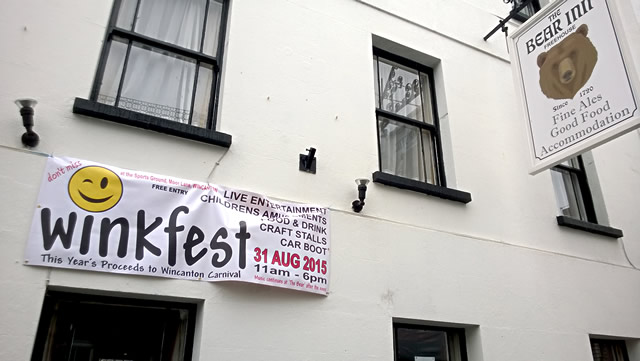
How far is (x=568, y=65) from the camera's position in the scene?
5.32 meters

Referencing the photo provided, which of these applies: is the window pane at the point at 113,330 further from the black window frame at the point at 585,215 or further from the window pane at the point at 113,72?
the black window frame at the point at 585,215

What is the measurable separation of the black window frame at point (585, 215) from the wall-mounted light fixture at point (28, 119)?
19.5 feet

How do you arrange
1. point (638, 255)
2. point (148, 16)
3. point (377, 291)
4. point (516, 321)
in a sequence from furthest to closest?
point (638, 255)
point (516, 321)
point (148, 16)
point (377, 291)

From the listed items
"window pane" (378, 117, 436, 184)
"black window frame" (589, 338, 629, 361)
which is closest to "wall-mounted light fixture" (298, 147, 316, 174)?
"window pane" (378, 117, 436, 184)

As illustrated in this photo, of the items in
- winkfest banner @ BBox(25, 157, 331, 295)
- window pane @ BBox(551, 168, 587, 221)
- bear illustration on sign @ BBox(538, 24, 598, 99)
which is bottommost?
winkfest banner @ BBox(25, 157, 331, 295)

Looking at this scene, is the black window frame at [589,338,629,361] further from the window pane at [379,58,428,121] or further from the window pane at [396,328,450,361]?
the window pane at [379,58,428,121]

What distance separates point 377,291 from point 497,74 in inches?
156

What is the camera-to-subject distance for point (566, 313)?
5.67 m

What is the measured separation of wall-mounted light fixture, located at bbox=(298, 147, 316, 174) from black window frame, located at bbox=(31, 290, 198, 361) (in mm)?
1663

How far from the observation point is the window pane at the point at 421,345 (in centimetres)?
481

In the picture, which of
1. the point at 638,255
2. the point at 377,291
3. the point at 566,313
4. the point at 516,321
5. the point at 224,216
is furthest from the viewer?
the point at 638,255

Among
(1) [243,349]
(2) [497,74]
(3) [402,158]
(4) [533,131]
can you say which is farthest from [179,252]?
(2) [497,74]

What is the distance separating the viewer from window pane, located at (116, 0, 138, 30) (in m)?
4.73

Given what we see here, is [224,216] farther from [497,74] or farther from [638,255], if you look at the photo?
[638,255]
